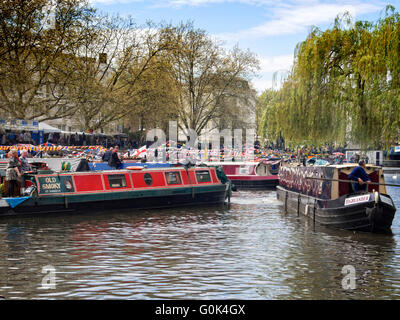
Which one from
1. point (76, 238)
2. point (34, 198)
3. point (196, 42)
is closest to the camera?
point (76, 238)

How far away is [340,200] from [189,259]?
692 centimetres

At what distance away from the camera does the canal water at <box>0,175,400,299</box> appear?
11086 millimetres

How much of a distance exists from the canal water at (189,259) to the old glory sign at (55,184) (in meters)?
1.09

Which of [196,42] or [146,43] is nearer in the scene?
[146,43]

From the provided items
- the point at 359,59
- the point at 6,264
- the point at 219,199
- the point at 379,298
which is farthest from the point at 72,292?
the point at 359,59

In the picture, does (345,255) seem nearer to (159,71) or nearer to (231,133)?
(159,71)

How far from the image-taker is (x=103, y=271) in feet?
41.6

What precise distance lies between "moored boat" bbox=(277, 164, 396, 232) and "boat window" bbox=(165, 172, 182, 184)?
5.02 m

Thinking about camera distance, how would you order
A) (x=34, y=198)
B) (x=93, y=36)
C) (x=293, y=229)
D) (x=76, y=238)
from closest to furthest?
(x=76, y=238), (x=293, y=229), (x=34, y=198), (x=93, y=36)

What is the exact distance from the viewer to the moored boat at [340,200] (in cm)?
1767

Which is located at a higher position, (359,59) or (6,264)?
(359,59)

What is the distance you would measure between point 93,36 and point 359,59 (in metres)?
18.6

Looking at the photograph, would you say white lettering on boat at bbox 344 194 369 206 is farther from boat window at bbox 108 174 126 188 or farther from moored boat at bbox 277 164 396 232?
boat window at bbox 108 174 126 188

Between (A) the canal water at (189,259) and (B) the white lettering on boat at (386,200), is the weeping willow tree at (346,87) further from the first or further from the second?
(B) the white lettering on boat at (386,200)
